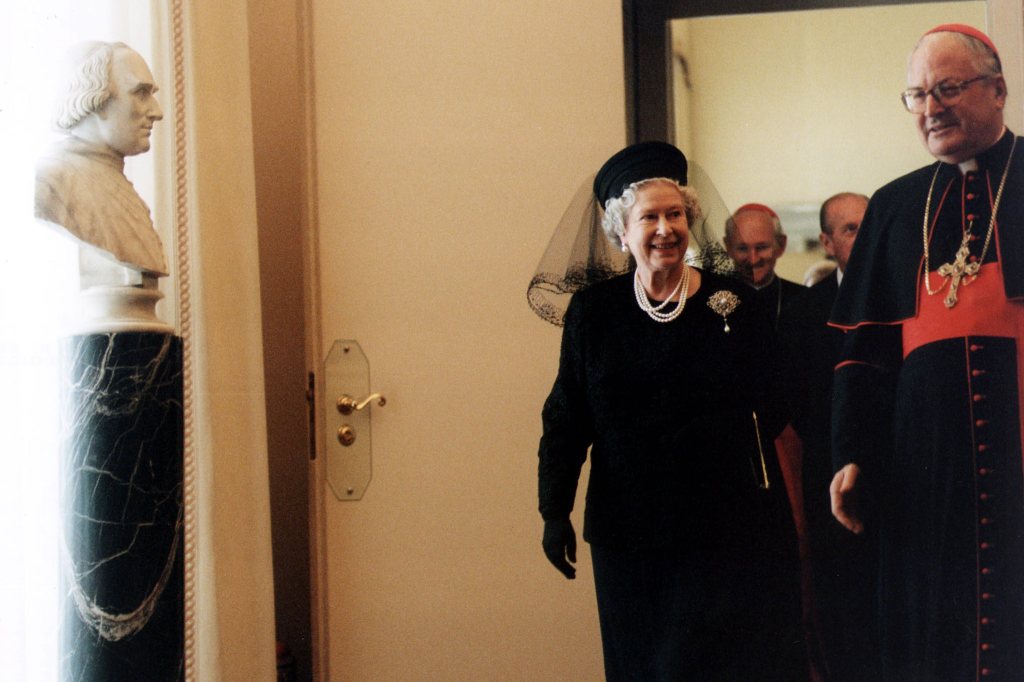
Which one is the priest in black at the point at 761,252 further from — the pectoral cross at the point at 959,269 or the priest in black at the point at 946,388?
the pectoral cross at the point at 959,269

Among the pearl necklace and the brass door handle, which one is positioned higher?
the pearl necklace

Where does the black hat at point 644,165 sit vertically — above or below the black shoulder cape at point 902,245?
above

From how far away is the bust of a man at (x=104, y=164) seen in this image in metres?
2.04

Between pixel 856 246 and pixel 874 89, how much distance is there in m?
0.38

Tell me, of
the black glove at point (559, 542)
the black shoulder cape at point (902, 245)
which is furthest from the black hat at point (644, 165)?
the black glove at point (559, 542)

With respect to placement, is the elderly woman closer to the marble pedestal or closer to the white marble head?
the marble pedestal

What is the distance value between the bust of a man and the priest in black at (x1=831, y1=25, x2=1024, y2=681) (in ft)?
5.07

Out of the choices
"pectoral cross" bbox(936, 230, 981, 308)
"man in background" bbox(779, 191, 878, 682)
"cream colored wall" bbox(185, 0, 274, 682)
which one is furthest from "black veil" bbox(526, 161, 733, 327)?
"cream colored wall" bbox(185, 0, 274, 682)

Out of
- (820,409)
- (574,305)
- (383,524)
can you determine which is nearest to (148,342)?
(574,305)

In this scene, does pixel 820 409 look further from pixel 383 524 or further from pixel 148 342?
pixel 148 342

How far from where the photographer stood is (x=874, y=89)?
256cm

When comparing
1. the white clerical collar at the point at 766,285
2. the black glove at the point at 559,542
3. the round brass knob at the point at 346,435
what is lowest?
the black glove at the point at 559,542

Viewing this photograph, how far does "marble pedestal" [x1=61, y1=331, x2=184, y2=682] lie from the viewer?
204 cm

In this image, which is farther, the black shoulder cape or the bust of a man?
the black shoulder cape
